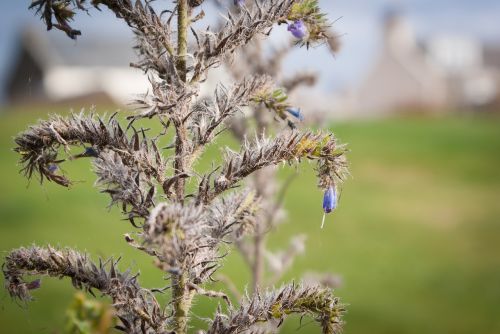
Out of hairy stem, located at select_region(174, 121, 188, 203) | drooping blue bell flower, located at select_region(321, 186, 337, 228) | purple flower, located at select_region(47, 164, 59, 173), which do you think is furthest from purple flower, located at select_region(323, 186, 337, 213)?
purple flower, located at select_region(47, 164, 59, 173)

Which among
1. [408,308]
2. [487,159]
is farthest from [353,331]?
[487,159]

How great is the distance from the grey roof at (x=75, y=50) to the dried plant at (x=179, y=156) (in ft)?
247

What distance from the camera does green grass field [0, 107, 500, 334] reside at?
57.8 feet

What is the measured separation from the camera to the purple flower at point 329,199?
2941mm

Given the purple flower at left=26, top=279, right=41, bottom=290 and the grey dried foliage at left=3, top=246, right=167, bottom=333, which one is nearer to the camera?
the grey dried foliage at left=3, top=246, right=167, bottom=333

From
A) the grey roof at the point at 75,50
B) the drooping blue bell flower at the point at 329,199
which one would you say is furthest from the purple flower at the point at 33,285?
the grey roof at the point at 75,50

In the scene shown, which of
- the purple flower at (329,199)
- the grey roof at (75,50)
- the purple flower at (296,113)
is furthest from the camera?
the grey roof at (75,50)

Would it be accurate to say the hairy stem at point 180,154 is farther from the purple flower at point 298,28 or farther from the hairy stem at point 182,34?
the purple flower at point 298,28

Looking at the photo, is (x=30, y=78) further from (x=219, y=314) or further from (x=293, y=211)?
(x=293, y=211)

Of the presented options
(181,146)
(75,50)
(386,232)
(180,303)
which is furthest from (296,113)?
(75,50)

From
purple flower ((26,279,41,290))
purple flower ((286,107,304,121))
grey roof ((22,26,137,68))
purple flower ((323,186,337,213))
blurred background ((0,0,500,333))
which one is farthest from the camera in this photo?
grey roof ((22,26,137,68))

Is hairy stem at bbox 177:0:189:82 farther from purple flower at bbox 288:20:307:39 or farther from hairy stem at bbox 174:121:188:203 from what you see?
purple flower at bbox 288:20:307:39

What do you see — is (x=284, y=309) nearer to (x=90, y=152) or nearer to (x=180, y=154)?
(x=180, y=154)

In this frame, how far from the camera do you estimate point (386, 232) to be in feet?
88.4
